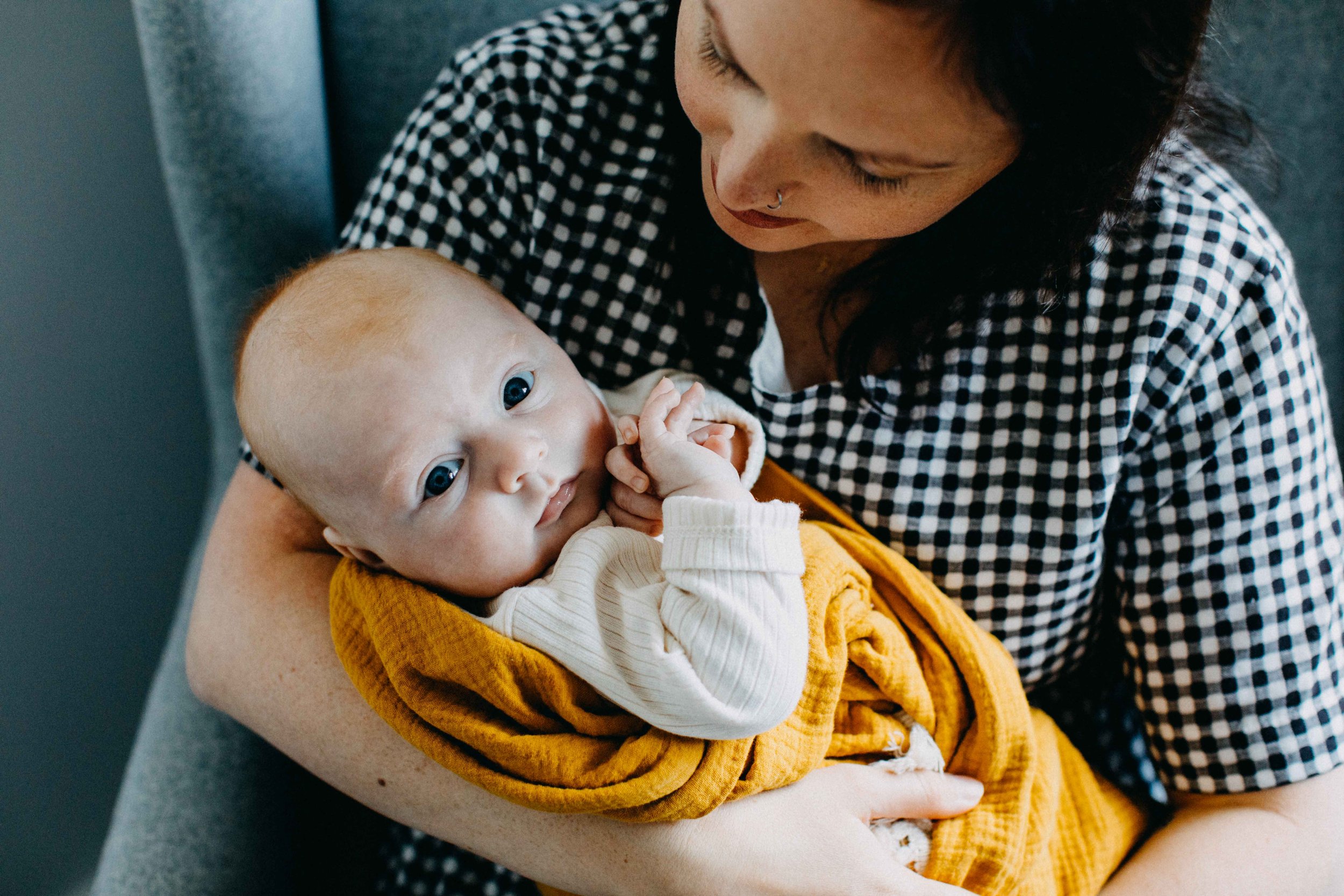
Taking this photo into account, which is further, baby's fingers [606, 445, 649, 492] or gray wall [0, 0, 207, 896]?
gray wall [0, 0, 207, 896]

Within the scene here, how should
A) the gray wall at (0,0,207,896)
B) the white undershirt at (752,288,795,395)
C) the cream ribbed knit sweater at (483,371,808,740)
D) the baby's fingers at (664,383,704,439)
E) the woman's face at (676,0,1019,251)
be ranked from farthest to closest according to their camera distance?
the gray wall at (0,0,207,896)
the white undershirt at (752,288,795,395)
the baby's fingers at (664,383,704,439)
the cream ribbed knit sweater at (483,371,808,740)
the woman's face at (676,0,1019,251)

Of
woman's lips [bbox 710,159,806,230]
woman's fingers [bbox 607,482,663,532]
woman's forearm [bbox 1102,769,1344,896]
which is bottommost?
woman's forearm [bbox 1102,769,1344,896]

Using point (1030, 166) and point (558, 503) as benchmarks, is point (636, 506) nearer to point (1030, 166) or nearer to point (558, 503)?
point (558, 503)

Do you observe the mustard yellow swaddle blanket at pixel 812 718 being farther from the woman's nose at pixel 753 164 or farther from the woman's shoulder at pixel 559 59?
the woman's shoulder at pixel 559 59

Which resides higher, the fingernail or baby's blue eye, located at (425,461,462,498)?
baby's blue eye, located at (425,461,462,498)

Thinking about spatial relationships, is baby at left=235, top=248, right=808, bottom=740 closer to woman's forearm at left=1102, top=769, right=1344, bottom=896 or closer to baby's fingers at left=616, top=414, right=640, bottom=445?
baby's fingers at left=616, top=414, right=640, bottom=445

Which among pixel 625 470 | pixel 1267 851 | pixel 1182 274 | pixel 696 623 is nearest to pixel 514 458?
pixel 625 470

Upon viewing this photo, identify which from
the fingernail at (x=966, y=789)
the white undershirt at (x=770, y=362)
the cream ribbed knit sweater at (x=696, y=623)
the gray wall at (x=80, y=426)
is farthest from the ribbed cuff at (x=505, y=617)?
the gray wall at (x=80, y=426)

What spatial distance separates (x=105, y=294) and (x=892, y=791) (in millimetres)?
1274

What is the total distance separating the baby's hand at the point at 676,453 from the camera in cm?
78

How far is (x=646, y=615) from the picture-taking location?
75 centimetres

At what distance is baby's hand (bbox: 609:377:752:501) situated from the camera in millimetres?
783

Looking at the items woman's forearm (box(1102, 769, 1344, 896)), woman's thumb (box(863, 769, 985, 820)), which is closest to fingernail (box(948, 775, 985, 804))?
woman's thumb (box(863, 769, 985, 820))

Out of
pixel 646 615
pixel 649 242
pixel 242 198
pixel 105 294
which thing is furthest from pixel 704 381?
pixel 105 294
